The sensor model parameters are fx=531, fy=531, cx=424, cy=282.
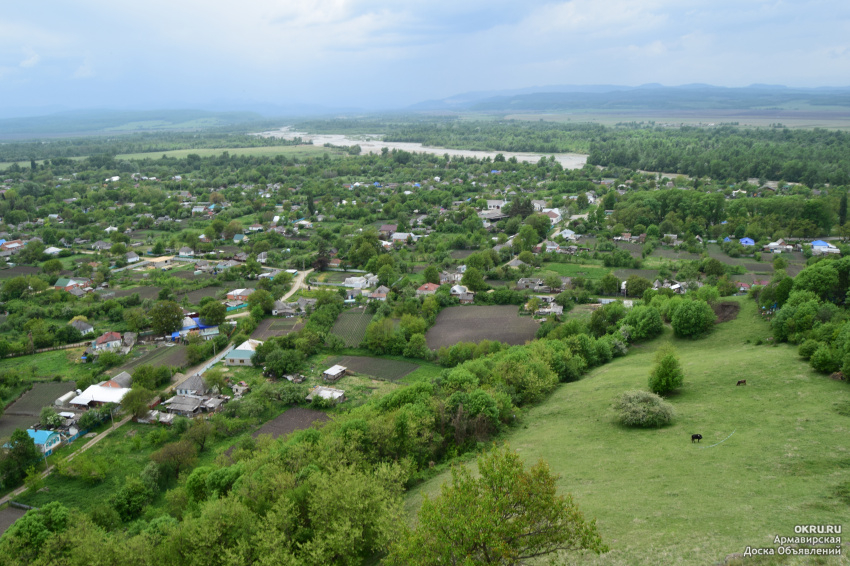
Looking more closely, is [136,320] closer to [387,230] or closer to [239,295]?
[239,295]

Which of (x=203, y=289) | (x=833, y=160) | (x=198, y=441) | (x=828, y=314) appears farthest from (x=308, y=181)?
(x=833, y=160)

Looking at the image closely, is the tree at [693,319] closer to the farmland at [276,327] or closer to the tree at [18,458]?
the farmland at [276,327]

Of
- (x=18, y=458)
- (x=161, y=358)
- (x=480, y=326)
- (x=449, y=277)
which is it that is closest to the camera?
(x=18, y=458)

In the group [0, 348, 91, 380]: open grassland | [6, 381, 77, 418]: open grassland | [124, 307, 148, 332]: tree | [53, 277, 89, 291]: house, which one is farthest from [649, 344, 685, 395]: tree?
[53, 277, 89, 291]: house

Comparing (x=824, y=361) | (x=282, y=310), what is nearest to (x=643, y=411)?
(x=824, y=361)

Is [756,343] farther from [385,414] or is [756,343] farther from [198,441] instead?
[198,441]

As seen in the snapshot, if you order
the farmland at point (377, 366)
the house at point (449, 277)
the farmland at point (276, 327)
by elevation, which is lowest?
the farmland at point (377, 366)

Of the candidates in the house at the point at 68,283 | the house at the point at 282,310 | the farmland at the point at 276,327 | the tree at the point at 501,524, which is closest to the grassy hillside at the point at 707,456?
the tree at the point at 501,524
